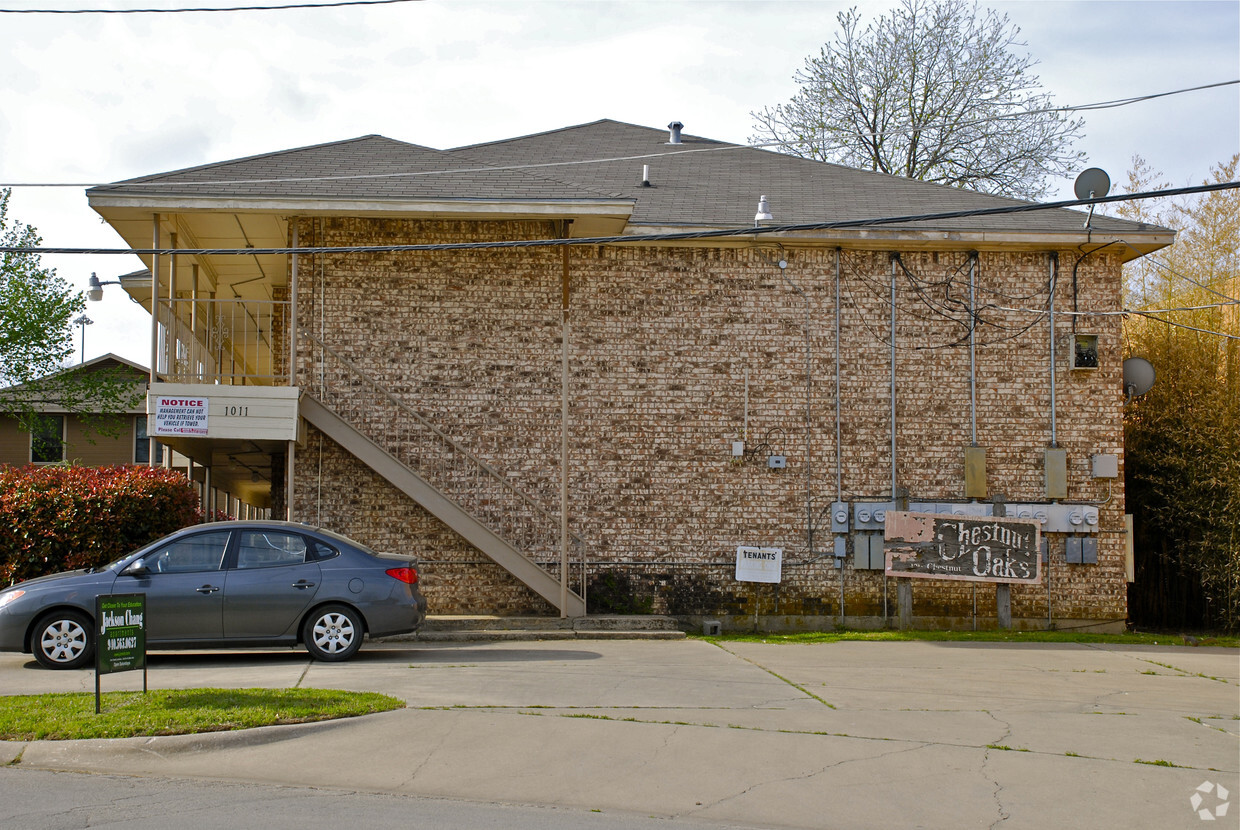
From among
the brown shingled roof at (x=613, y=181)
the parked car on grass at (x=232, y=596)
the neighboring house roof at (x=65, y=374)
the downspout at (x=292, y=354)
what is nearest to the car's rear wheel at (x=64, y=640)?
the parked car on grass at (x=232, y=596)

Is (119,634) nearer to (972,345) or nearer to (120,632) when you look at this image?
(120,632)

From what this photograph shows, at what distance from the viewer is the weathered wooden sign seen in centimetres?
1483

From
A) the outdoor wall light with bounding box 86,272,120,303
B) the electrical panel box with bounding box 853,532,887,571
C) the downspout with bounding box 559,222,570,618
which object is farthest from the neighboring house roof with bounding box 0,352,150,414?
the electrical panel box with bounding box 853,532,887,571

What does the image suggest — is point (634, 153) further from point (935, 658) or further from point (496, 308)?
point (935, 658)

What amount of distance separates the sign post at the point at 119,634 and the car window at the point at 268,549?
2422 mm

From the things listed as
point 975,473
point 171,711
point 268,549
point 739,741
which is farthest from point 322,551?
point 975,473

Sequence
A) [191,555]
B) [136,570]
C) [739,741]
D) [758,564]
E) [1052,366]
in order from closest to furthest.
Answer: [739,741]
[136,570]
[191,555]
[758,564]
[1052,366]

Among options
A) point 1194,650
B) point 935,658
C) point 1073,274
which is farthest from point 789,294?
point 1194,650

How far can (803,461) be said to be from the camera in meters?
15.0

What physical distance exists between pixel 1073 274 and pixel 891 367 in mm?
2951

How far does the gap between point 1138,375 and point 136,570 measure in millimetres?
13158

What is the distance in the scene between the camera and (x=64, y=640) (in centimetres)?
1010

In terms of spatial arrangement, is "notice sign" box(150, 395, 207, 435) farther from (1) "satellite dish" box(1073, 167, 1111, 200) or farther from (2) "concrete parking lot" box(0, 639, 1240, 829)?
(1) "satellite dish" box(1073, 167, 1111, 200)

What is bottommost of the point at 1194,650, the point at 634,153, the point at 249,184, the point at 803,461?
the point at 1194,650
